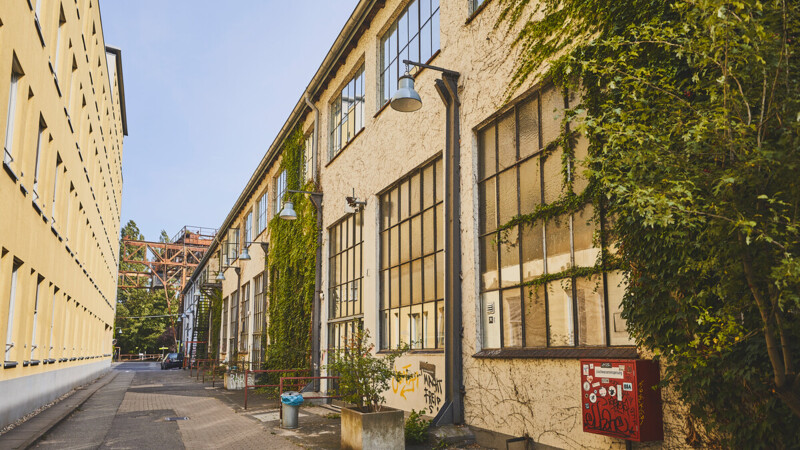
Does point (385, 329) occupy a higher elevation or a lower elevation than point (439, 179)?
lower

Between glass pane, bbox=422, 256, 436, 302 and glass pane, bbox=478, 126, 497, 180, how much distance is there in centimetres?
222

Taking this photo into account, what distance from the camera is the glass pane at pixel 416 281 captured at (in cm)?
1194

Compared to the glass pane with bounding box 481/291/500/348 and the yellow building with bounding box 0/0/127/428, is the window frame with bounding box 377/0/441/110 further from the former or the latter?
the yellow building with bounding box 0/0/127/428

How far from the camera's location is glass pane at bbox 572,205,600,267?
294 inches

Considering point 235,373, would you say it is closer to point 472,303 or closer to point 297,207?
point 297,207

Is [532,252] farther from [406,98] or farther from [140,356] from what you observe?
[140,356]

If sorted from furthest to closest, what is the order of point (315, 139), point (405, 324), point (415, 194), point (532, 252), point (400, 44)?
point (315, 139), point (400, 44), point (405, 324), point (415, 194), point (532, 252)

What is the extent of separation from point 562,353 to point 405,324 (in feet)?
17.5

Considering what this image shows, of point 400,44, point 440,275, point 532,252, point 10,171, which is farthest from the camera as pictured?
point 400,44

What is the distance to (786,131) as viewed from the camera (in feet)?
11.7

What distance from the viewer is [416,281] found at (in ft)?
39.7

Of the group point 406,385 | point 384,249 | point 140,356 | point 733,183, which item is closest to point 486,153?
point 384,249

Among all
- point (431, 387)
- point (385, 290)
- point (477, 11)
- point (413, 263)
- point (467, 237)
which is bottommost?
point (431, 387)

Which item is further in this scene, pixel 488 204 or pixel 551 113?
pixel 488 204
